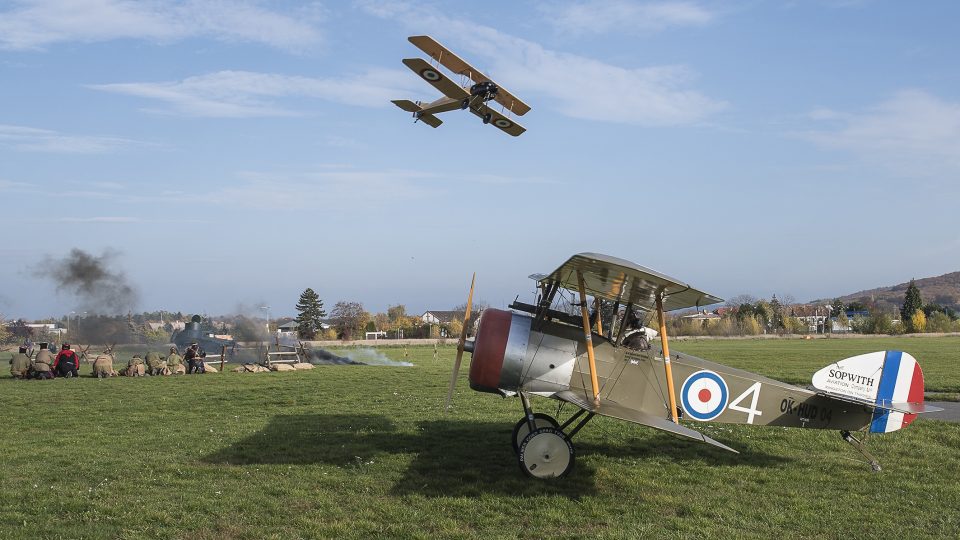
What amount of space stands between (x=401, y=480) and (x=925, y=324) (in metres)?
93.8

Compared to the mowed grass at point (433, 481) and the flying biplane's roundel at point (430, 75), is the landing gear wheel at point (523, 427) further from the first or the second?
the flying biplane's roundel at point (430, 75)

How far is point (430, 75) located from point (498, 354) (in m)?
18.7

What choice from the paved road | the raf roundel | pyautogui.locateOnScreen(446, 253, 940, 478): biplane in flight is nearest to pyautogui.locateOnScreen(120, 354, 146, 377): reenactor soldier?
pyautogui.locateOnScreen(446, 253, 940, 478): biplane in flight

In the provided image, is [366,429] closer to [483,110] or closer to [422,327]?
[483,110]

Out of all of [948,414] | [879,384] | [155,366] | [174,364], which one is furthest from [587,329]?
[174,364]

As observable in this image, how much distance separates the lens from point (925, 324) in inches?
3324

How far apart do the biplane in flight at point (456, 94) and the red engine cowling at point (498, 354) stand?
18.1 meters

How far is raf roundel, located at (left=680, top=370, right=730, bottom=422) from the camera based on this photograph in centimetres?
920

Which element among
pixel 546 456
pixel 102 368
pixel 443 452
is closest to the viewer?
pixel 546 456

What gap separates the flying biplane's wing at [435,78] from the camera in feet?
81.9

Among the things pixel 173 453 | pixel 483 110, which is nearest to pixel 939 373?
pixel 483 110

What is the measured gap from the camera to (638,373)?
29.9ft

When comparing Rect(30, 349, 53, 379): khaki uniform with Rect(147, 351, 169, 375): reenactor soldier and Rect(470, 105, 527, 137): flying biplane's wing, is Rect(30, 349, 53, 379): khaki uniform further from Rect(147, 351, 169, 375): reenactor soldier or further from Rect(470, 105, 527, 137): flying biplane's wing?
Rect(470, 105, 527, 137): flying biplane's wing

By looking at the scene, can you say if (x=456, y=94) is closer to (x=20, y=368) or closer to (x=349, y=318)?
(x=20, y=368)
